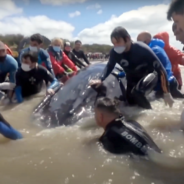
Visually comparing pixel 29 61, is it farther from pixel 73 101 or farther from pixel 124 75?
pixel 124 75

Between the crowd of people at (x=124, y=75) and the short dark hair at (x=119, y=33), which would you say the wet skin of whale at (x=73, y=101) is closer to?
the crowd of people at (x=124, y=75)

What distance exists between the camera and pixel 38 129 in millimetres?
3859

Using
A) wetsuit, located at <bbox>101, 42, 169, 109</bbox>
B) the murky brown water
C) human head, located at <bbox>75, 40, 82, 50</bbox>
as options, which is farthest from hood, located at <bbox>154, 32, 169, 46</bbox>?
human head, located at <bbox>75, 40, 82, 50</bbox>

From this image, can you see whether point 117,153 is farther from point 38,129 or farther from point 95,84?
point 95,84

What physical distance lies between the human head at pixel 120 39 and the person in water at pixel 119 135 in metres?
1.35

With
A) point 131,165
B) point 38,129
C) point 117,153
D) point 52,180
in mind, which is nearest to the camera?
point 52,180

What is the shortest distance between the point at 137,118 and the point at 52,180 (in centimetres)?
193

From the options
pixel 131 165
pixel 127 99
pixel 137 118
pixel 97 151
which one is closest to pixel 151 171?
pixel 131 165

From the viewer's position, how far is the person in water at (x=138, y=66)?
4.15 m

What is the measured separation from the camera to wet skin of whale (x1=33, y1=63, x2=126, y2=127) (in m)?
4.10

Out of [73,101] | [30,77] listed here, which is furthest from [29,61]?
[73,101]

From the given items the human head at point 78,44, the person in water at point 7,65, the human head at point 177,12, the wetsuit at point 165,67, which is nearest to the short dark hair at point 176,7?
the human head at point 177,12

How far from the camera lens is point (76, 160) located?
9.23 ft

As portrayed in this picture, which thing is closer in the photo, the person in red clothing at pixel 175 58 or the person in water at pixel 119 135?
the person in water at pixel 119 135
